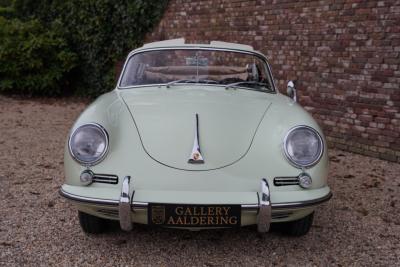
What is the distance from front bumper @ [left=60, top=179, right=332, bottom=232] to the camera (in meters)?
2.51

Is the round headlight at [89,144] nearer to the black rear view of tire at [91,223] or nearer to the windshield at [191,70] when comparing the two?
the black rear view of tire at [91,223]

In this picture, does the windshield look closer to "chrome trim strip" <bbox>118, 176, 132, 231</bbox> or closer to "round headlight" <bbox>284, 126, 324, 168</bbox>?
"round headlight" <bbox>284, 126, 324, 168</bbox>

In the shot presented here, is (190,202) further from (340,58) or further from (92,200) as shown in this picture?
(340,58)

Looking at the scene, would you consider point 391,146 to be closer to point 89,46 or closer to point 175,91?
point 175,91

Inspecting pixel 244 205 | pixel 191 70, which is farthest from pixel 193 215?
A: pixel 191 70

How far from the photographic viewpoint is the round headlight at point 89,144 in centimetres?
270

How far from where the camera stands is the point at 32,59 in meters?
9.78

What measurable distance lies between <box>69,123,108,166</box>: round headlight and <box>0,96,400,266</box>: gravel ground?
64 centimetres

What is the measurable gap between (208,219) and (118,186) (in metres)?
0.55

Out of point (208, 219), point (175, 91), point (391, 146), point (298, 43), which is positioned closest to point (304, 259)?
point (208, 219)

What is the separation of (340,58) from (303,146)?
3.42 m

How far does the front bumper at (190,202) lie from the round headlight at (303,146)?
0.65 ft

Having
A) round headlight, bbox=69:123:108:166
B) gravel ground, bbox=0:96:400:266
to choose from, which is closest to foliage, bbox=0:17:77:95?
gravel ground, bbox=0:96:400:266

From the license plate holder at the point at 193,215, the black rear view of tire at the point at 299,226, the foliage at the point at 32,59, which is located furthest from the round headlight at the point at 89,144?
the foliage at the point at 32,59
